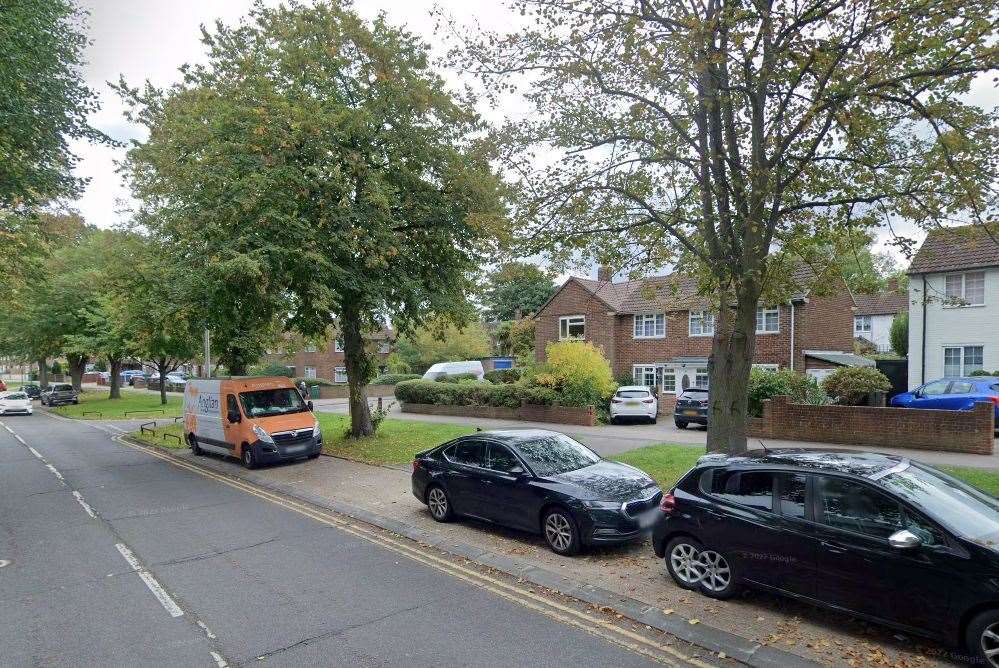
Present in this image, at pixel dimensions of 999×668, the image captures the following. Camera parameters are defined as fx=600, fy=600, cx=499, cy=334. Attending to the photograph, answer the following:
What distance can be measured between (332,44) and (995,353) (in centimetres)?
2438

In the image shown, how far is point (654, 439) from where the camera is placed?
1738 centimetres

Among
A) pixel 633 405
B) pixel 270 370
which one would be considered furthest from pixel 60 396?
pixel 633 405

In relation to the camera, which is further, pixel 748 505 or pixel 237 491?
pixel 237 491

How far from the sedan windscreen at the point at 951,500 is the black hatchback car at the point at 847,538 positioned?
1 cm

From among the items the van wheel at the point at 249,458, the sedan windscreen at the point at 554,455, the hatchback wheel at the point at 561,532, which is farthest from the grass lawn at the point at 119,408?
the hatchback wheel at the point at 561,532

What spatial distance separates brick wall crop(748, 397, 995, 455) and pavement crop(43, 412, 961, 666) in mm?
10683

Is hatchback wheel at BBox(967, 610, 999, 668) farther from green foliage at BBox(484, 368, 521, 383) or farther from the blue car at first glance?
green foliage at BBox(484, 368, 521, 383)

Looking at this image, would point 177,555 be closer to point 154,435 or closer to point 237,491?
point 237,491

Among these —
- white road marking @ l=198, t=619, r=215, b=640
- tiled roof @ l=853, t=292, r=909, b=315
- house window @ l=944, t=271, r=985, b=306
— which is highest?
tiled roof @ l=853, t=292, r=909, b=315

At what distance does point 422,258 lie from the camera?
53.6ft

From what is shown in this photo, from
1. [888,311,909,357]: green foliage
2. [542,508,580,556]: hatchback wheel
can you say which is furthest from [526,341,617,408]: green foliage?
[888,311,909,357]: green foliage

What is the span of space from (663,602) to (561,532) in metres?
1.78

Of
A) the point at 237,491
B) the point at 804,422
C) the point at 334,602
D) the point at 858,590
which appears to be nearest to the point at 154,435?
the point at 237,491

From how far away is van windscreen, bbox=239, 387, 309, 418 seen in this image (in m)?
15.2
